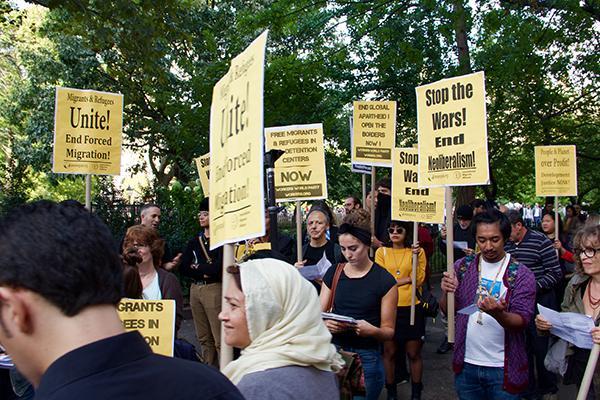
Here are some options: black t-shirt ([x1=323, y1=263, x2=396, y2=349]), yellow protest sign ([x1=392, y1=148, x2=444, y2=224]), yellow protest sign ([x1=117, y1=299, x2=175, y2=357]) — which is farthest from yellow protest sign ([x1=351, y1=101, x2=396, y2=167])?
yellow protest sign ([x1=117, y1=299, x2=175, y2=357])

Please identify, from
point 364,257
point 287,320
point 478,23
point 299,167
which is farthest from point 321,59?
point 287,320

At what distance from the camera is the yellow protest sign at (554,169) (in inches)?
355

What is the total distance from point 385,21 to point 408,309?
30.6 feet

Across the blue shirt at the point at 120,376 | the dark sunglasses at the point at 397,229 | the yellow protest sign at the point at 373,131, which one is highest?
the yellow protest sign at the point at 373,131

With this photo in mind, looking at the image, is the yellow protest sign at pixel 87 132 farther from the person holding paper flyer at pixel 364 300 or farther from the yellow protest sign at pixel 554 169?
the yellow protest sign at pixel 554 169

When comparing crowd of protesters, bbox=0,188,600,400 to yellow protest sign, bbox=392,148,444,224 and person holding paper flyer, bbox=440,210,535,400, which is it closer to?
person holding paper flyer, bbox=440,210,535,400

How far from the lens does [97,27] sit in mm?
10297

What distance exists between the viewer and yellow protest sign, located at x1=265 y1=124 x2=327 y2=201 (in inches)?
270

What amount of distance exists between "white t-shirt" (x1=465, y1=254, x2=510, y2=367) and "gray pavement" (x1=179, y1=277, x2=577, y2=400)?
5.30 feet

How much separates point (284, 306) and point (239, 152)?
0.83 metres

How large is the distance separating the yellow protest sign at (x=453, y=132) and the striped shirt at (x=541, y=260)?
4.64 feet

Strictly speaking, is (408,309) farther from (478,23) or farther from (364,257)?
(478,23)

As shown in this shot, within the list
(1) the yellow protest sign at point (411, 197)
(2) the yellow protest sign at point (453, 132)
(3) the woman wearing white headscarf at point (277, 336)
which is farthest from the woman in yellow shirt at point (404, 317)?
(3) the woman wearing white headscarf at point (277, 336)

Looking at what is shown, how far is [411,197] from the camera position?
6.97m
